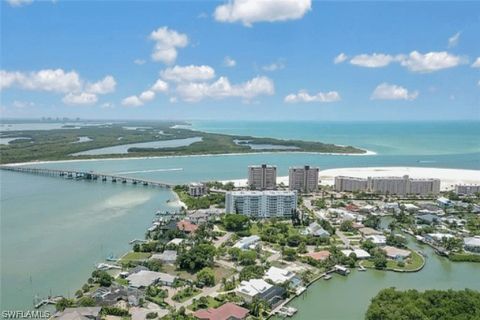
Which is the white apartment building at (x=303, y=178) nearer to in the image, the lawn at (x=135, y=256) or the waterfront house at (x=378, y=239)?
the waterfront house at (x=378, y=239)

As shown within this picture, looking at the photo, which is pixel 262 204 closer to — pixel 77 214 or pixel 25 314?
pixel 77 214

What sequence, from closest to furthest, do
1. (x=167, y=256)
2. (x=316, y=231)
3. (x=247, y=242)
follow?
(x=167, y=256) < (x=247, y=242) < (x=316, y=231)

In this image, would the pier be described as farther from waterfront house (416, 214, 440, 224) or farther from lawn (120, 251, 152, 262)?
waterfront house (416, 214, 440, 224)

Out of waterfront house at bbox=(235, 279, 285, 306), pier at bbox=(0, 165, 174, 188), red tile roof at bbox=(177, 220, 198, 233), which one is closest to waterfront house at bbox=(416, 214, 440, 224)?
red tile roof at bbox=(177, 220, 198, 233)

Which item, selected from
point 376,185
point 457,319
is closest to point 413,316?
point 457,319

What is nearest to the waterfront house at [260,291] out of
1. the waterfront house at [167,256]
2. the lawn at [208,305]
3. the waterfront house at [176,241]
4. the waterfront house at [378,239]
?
the lawn at [208,305]

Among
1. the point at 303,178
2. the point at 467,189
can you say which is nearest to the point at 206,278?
the point at 303,178
